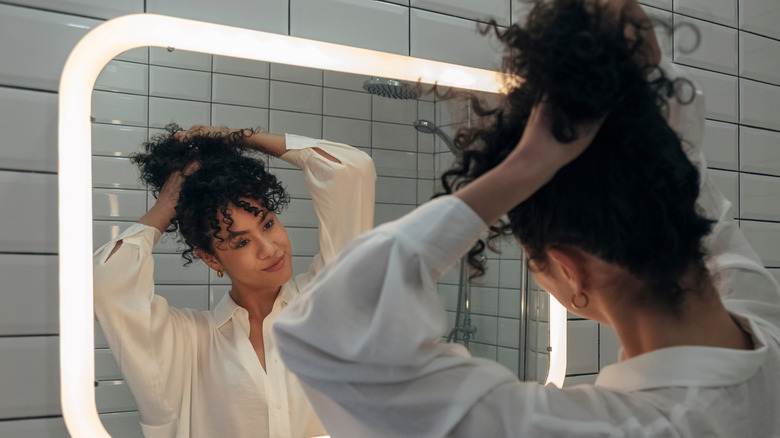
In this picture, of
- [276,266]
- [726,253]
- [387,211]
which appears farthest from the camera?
[387,211]

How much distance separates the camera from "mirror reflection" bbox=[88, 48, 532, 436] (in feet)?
2.95

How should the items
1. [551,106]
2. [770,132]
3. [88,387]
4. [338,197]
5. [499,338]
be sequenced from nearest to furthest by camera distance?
1. [551,106]
2. [88,387]
3. [338,197]
4. [499,338]
5. [770,132]

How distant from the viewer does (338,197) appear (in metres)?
1.03

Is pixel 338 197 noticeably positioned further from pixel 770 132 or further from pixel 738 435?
pixel 770 132

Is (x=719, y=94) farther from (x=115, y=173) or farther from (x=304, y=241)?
(x=115, y=173)

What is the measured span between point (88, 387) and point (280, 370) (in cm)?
26

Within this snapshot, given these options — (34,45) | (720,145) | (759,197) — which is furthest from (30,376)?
(759,197)

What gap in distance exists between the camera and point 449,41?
1174 millimetres

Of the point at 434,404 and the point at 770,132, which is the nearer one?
the point at 434,404

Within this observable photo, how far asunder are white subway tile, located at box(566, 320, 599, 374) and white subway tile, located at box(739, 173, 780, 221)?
508 millimetres

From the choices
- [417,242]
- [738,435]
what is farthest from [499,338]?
[417,242]

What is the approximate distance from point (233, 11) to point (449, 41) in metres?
0.39

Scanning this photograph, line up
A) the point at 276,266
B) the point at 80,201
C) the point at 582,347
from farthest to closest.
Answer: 1. the point at 582,347
2. the point at 276,266
3. the point at 80,201

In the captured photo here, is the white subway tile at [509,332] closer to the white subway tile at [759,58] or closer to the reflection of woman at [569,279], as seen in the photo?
the reflection of woman at [569,279]
